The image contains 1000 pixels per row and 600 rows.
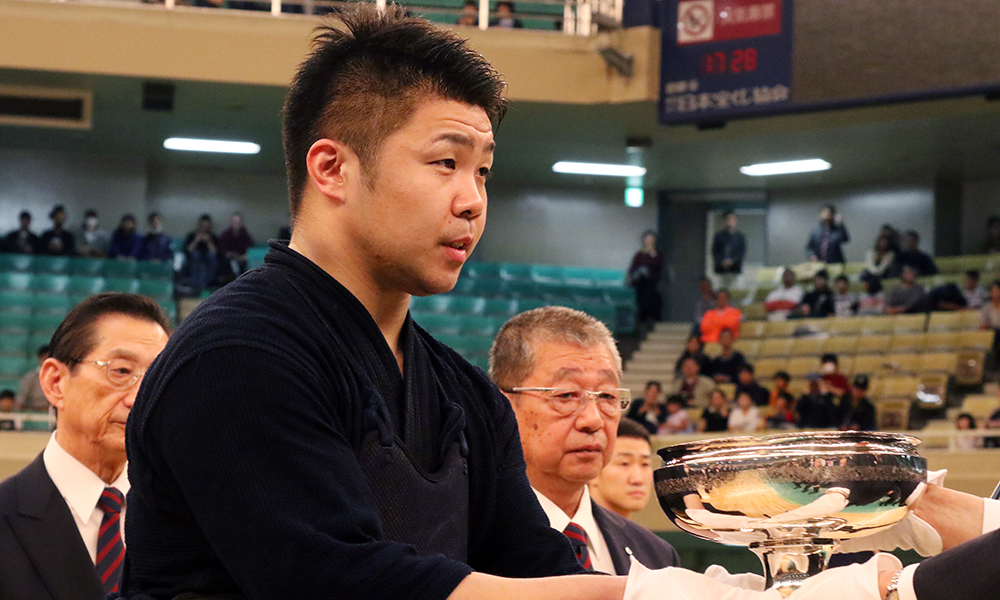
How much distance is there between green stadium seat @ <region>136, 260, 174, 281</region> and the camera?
13.4 meters

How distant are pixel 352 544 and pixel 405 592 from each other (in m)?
0.07

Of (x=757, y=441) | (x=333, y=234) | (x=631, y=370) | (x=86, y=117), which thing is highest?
(x=86, y=117)

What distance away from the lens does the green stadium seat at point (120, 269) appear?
43.9 feet

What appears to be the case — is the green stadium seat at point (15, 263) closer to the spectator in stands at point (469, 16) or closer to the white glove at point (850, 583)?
the spectator in stands at point (469, 16)

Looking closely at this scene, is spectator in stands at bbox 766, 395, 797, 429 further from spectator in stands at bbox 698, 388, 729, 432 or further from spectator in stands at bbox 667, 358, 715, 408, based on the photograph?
spectator in stands at bbox 667, 358, 715, 408

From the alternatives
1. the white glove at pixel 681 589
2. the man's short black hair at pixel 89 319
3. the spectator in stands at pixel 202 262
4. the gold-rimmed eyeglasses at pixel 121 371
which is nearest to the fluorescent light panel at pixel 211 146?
the spectator in stands at pixel 202 262

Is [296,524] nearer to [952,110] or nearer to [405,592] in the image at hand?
[405,592]

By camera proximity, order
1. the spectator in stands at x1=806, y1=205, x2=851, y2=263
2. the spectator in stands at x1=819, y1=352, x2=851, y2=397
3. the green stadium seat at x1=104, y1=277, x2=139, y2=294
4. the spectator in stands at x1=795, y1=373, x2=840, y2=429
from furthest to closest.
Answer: the spectator in stands at x1=806, y1=205, x2=851, y2=263
the green stadium seat at x1=104, y1=277, x2=139, y2=294
the spectator in stands at x1=819, y1=352, x2=851, y2=397
the spectator in stands at x1=795, y1=373, x2=840, y2=429

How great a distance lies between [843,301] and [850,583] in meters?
12.4

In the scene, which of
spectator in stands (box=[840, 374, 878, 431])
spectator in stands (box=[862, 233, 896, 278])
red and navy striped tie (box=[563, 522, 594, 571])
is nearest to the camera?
red and navy striped tie (box=[563, 522, 594, 571])

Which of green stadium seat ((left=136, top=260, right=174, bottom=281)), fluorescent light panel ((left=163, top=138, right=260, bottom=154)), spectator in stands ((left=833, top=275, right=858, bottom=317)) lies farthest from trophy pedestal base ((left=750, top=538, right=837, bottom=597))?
fluorescent light panel ((left=163, top=138, right=260, bottom=154))

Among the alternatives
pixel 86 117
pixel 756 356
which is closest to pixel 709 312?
pixel 756 356

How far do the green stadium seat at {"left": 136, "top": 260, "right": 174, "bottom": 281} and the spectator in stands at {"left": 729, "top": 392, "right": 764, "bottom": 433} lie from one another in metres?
6.83

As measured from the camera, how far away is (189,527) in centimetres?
131
